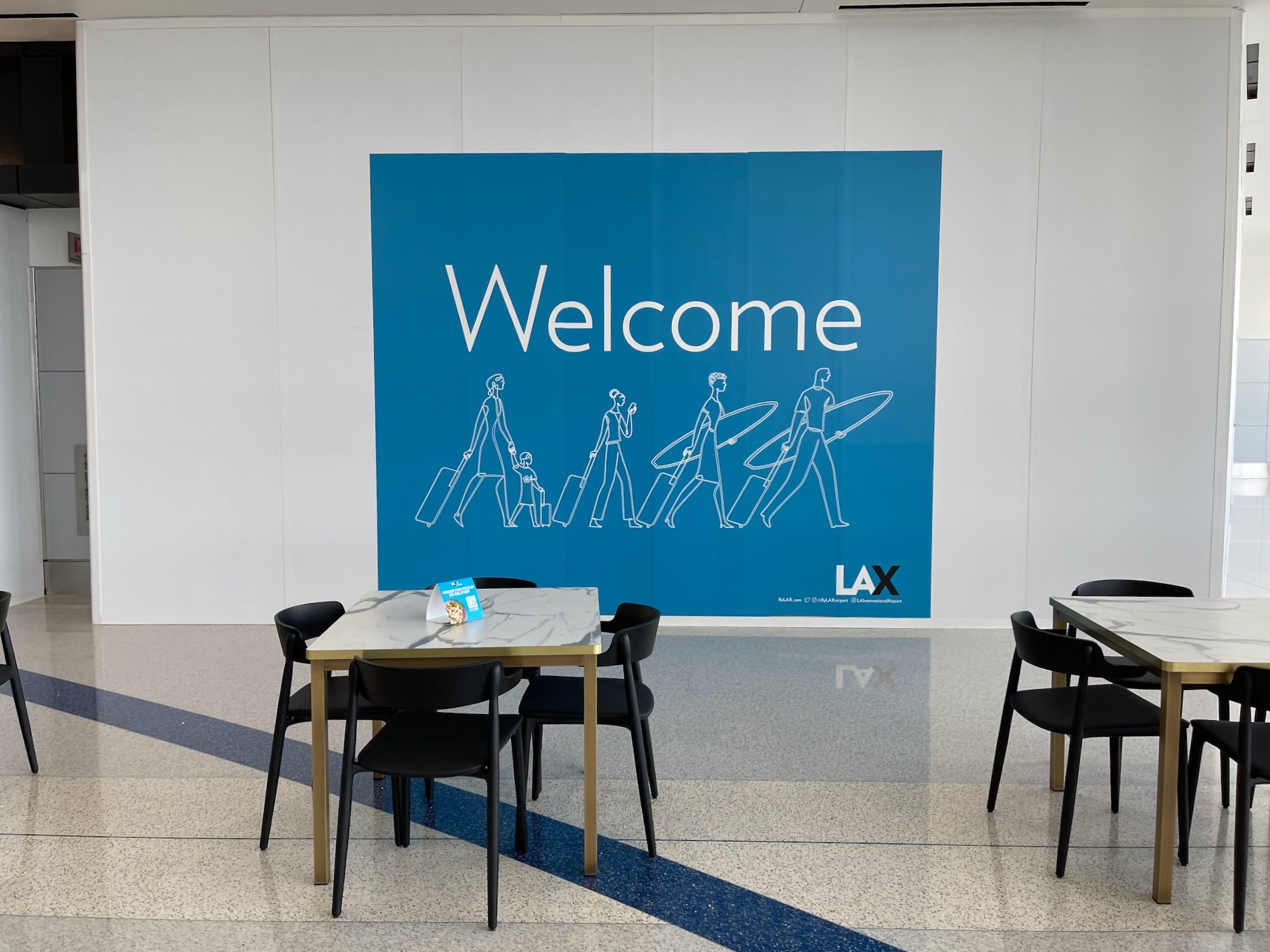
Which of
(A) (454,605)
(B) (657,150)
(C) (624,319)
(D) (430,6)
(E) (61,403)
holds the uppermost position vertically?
(D) (430,6)

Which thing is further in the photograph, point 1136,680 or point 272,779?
point 1136,680

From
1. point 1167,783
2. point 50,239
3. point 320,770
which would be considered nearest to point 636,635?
point 320,770

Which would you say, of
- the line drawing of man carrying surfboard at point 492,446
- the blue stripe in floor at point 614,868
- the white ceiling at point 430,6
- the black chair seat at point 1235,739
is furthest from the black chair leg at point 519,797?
the white ceiling at point 430,6

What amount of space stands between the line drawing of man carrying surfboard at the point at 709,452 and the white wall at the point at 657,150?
4.92 feet

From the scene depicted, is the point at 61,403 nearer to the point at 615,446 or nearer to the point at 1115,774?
the point at 615,446

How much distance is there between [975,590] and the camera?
652cm

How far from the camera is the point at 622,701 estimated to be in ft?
11.7

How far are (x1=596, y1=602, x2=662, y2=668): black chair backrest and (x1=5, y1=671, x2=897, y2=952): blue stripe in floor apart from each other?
0.66 meters

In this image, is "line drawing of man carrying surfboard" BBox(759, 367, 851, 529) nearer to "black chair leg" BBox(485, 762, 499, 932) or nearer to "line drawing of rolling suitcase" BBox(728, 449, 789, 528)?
"line drawing of rolling suitcase" BBox(728, 449, 789, 528)

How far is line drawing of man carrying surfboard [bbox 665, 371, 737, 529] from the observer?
6465 mm

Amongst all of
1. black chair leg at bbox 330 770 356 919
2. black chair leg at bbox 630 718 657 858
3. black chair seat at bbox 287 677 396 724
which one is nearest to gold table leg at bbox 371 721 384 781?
black chair seat at bbox 287 677 396 724

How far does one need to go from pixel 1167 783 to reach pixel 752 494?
3.74m

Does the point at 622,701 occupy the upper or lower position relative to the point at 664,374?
lower

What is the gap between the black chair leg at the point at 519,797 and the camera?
3254mm
